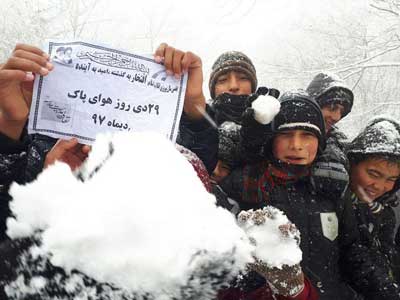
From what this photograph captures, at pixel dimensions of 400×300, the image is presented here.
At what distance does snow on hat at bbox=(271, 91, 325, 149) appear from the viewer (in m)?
1.72

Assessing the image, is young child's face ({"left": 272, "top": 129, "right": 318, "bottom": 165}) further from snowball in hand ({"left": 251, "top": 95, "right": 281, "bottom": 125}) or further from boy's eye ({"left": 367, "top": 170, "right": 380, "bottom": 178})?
boy's eye ({"left": 367, "top": 170, "right": 380, "bottom": 178})

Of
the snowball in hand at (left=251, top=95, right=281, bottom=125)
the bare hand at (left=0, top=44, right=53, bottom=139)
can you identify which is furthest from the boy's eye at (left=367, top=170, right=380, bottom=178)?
the bare hand at (left=0, top=44, right=53, bottom=139)

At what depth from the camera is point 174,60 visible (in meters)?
A: 1.22

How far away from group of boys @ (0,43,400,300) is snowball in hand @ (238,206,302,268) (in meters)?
0.05

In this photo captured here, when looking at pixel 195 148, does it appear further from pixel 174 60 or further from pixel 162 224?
pixel 162 224

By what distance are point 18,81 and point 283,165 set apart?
3.49ft

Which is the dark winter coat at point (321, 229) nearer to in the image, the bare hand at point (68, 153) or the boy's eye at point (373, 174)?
the boy's eye at point (373, 174)

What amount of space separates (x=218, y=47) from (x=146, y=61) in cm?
2243

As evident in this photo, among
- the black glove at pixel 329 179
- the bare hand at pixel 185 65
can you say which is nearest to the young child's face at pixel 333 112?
the black glove at pixel 329 179

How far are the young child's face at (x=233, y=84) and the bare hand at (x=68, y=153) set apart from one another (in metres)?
1.10

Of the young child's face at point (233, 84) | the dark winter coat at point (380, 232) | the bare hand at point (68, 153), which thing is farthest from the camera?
the young child's face at point (233, 84)

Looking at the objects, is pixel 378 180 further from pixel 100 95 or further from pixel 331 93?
pixel 100 95

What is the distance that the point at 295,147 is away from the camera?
166 centimetres

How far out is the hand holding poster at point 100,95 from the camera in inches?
44.3
